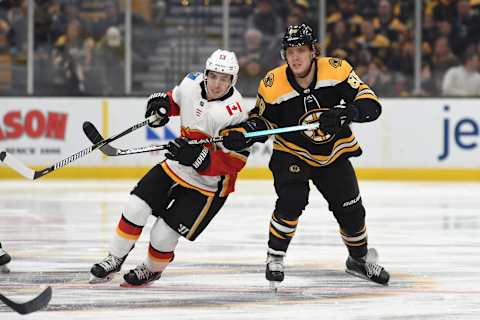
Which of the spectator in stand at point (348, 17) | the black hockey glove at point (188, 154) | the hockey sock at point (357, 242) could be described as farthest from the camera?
the spectator in stand at point (348, 17)

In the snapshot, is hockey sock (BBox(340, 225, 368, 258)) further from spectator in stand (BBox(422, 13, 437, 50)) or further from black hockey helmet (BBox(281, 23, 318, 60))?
spectator in stand (BBox(422, 13, 437, 50))

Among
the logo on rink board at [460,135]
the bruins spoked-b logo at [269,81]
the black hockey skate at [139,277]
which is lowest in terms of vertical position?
the logo on rink board at [460,135]

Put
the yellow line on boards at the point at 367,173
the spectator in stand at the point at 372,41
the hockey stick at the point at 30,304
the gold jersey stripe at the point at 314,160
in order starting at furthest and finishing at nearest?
the spectator in stand at the point at 372,41, the yellow line on boards at the point at 367,173, the gold jersey stripe at the point at 314,160, the hockey stick at the point at 30,304

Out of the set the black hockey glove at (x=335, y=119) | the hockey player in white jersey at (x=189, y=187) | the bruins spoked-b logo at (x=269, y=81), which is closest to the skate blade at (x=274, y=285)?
the hockey player in white jersey at (x=189, y=187)

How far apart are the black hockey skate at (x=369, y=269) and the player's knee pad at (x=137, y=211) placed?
102 centimetres

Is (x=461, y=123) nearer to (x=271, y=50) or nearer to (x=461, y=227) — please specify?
(x=271, y=50)

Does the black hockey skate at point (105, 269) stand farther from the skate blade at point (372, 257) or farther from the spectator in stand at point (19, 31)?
the spectator in stand at point (19, 31)

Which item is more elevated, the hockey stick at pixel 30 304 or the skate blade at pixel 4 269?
the hockey stick at pixel 30 304

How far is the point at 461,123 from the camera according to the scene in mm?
12414

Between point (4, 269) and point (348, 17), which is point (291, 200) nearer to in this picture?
point (4, 269)

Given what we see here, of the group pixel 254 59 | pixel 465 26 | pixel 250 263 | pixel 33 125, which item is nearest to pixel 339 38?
pixel 254 59

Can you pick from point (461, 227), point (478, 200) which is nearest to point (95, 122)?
point (478, 200)

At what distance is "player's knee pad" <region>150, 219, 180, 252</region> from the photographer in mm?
5625

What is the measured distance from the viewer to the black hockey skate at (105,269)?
18.4ft
